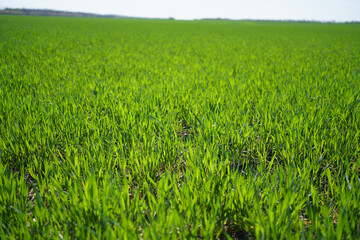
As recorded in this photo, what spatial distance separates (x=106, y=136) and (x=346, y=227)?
1946mm

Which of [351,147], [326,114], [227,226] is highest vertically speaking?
[326,114]

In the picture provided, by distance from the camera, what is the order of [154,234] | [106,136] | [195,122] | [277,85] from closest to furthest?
1. [154,234]
2. [106,136]
3. [195,122]
4. [277,85]

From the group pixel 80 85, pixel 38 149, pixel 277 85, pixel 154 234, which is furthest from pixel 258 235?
pixel 80 85

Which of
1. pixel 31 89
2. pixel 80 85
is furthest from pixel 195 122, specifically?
pixel 31 89

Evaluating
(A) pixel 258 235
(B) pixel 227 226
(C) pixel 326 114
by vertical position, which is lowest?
(B) pixel 227 226

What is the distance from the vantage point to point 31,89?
3.39 m

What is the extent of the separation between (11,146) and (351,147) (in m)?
2.92

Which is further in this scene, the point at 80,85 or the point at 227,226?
the point at 80,85

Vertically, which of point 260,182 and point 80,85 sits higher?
point 80,85

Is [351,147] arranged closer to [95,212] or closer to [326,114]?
[326,114]

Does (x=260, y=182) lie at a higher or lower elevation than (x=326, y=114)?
lower

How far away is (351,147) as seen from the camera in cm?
181

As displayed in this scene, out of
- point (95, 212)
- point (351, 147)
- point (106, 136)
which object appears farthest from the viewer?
point (106, 136)

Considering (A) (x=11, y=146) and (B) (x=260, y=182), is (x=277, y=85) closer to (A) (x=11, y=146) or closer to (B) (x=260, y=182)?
(B) (x=260, y=182)
